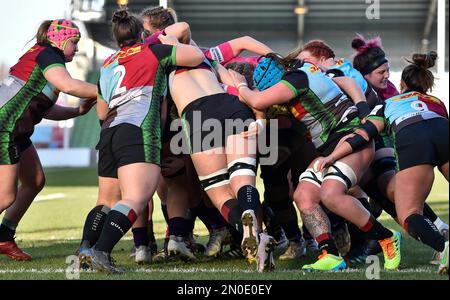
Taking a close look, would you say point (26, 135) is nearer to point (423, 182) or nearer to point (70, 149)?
point (423, 182)

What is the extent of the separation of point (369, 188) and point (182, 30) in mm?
1898

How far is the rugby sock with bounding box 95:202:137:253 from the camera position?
5340 mm

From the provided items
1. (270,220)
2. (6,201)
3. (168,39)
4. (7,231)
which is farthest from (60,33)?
(270,220)

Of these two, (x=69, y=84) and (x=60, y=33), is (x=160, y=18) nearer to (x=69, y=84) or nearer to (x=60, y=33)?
(x=60, y=33)

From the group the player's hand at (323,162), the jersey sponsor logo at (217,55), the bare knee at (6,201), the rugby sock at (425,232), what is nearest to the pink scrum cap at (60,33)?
the jersey sponsor logo at (217,55)

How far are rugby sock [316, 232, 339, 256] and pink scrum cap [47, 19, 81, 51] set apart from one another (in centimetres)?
247

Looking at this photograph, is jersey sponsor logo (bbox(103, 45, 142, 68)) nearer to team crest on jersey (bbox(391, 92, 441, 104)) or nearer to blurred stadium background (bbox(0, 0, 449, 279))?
team crest on jersey (bbox(391, 92, 441, 104))

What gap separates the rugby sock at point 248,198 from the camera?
5.37m

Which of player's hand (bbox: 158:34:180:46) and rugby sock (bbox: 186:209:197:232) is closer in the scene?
player's hand (bbox: 158:34:180:46)

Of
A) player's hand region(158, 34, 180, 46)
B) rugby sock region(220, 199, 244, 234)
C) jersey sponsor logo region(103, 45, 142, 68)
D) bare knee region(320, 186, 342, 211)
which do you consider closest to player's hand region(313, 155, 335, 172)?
bare knee region(320, 186, 342, 211)

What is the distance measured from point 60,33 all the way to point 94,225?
161 centimetres

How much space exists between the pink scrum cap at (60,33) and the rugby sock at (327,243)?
2471 millimetres

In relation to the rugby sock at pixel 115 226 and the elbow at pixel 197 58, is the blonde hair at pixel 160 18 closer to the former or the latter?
the elbow at pixel 197 58
